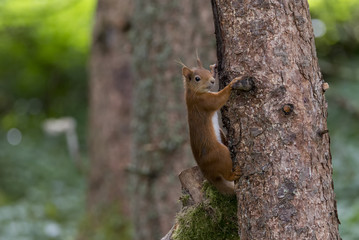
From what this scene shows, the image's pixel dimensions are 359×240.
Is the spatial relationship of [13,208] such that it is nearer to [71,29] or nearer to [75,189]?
[75,189]

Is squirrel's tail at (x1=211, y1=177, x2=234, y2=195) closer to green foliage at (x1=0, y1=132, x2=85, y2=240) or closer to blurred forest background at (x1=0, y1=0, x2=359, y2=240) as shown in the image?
blurred forest background at (x1=0, y1=0, x2=359, y2=240)

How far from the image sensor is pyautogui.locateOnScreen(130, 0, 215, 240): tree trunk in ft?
17.2

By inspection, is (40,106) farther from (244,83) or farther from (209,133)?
(244,83)

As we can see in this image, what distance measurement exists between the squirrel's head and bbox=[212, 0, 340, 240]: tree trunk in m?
0.86

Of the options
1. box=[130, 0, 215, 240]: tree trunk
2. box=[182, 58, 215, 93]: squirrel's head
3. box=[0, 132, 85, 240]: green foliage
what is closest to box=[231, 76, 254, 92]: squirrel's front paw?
box=[182, 58, 215, 93]: squirrel's head

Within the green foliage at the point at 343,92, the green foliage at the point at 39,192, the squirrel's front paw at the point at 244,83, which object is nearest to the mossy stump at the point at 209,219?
the squirrel's front paw at the point at 244,83

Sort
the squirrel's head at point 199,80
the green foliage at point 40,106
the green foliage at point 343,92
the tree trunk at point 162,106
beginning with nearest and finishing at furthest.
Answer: the squirrel's head at point 199,80
the tree trunk at point 162,106
the green foliage at point 343,92
the green foliage at point 40,106

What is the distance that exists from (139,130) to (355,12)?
6205 mm

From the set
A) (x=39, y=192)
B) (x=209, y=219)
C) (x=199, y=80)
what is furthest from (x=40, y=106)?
(x=209, y=219)

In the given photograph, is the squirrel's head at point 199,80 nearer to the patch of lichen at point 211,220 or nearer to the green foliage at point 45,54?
the patch of lichen at point 211,220

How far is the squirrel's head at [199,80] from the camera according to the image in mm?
3104

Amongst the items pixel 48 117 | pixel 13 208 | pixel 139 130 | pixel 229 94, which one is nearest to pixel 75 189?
pixel 13 208

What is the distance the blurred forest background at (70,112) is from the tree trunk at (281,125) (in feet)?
8.62

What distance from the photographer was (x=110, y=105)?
28.6 ft
